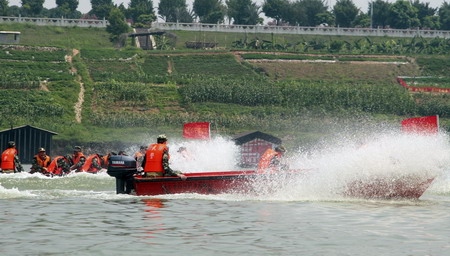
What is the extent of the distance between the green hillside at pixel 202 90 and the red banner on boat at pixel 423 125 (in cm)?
4031

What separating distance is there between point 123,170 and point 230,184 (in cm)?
288

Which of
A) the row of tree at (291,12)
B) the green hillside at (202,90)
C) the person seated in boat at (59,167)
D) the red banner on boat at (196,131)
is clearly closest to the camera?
the person seated in boat at (59,167)

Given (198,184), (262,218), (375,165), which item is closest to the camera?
(262,218)

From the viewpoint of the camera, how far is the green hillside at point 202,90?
2712 inches

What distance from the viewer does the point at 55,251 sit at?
13562 millimetres

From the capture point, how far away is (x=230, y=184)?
22359 millimetres

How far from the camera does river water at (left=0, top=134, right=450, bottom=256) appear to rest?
46.6 feet

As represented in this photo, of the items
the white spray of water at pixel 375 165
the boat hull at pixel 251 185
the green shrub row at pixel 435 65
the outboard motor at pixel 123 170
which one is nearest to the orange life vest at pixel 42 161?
the outboard motor at pixel 123 170

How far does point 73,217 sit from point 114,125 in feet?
167

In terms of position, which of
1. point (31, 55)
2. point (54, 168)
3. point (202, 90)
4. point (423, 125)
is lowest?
point (54, 168)

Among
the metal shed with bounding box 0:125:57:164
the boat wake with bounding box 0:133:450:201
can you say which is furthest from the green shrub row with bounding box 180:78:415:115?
the boat wake with bounding box 0:133:450:201

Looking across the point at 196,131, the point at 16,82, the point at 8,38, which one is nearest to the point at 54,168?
the point at 196,131

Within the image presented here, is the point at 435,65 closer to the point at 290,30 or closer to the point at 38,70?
the point at 290,30

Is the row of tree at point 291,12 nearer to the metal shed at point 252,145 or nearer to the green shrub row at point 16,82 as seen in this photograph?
the green shrub row at point 16,82
